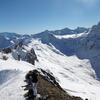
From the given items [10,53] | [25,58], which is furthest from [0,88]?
[25,58]

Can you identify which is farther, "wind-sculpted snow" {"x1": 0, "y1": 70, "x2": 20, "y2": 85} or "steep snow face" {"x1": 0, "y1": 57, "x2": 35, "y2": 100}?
"wind-sculpted snow" {"x1": 0, "y1": 70, "x2": 20, "y2": 85}

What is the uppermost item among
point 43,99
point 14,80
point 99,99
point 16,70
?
point 99,99

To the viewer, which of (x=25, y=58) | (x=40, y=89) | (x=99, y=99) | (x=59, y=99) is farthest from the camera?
(x=25, y=58)

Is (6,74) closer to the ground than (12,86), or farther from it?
farther from it

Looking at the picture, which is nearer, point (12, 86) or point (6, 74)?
point (12, 86)

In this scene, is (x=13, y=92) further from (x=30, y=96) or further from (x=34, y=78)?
(x=34, y=78)

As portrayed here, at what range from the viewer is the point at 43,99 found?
121ft

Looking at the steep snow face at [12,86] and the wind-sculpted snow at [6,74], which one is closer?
the steep snow face at [12,86]

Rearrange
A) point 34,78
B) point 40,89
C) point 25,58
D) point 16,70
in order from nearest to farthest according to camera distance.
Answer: point 34,78 < point 40,89 < point 16,70 < point 25,58

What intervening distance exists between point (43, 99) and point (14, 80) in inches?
545

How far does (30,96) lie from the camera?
124 ft

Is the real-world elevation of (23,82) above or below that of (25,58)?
below

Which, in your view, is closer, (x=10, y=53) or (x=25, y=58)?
(x=10, y=53)

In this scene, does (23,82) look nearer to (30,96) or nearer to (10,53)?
(30,96)
